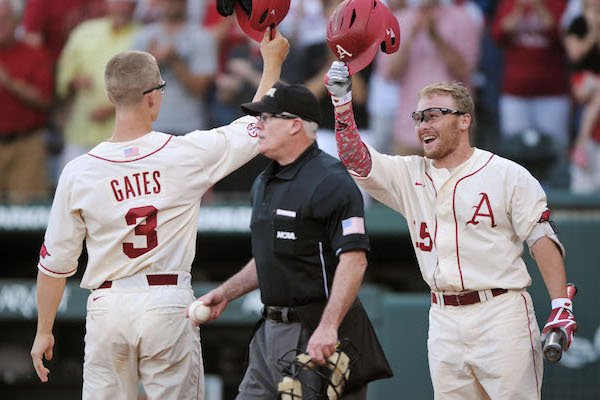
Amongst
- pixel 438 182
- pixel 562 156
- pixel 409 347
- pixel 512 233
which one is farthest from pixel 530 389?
pixel 562 156

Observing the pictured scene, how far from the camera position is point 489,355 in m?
4.89

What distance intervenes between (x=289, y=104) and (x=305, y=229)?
54cm

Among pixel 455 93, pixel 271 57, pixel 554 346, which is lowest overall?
pixel 554 346

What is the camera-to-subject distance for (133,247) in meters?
4.95

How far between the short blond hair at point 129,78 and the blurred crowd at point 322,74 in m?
3.78

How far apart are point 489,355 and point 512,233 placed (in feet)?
1.81

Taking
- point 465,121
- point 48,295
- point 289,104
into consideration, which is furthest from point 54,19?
point 465,121

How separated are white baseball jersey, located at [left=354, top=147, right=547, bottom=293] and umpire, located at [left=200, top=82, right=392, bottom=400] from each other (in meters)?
0.44

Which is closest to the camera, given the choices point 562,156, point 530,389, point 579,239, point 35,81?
point 530,389

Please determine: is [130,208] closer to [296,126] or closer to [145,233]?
[145,233]

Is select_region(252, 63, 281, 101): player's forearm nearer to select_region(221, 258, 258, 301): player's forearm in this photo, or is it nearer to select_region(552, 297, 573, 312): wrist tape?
select_region(221, 258, 258, 301): player's forearm

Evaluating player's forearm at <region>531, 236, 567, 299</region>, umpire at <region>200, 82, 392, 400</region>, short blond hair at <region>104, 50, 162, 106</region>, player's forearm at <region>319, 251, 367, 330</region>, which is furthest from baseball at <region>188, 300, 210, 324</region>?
player's forearm at <region>531, 236, 567, 299</region>

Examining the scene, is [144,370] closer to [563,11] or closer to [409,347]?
[409,347]

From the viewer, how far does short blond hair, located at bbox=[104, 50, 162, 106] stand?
4973 millimetres
